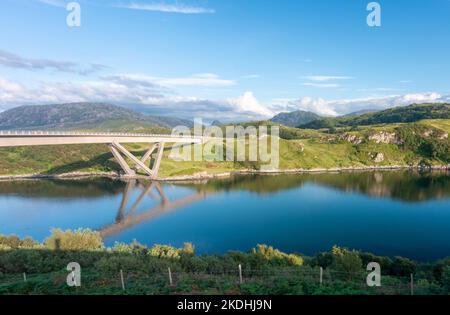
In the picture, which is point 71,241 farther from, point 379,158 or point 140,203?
point 379,158

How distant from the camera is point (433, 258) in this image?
4303cm

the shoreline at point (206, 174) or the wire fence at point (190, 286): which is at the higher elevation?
the wire fence at point (190, 286)

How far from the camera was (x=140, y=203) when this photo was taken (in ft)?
265

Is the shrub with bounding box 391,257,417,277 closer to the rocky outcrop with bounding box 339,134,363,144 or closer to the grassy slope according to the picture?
the grassy slope

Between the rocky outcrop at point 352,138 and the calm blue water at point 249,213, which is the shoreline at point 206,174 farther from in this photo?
the rocky outcrop at point 352,138

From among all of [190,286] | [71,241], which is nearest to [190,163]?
[71,241]

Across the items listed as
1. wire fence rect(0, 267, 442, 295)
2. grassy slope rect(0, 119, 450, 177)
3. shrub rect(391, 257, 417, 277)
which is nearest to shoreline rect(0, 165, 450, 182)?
grassy slope rect(0, 119, 450, 177)

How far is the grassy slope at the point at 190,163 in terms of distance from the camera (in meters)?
132

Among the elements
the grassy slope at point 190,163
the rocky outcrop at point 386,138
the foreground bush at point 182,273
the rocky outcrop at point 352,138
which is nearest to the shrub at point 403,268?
the foreground bush at point 182,273

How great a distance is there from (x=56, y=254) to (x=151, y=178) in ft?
302

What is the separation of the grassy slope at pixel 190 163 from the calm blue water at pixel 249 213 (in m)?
21.0

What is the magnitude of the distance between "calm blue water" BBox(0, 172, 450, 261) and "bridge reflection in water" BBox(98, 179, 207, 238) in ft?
0.83

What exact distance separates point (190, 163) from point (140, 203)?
55938mm
